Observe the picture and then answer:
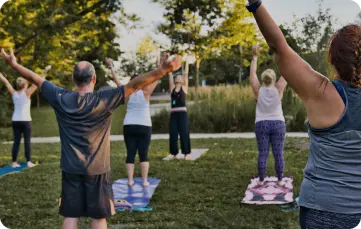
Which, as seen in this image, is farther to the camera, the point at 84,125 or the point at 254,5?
the point at 84,125

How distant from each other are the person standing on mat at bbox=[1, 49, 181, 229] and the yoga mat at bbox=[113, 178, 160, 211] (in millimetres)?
2097

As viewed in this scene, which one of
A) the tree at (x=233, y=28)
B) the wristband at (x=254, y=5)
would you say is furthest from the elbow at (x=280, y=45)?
the tree at (x=233, y=28)

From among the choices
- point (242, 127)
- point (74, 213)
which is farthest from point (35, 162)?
point (242, 127)

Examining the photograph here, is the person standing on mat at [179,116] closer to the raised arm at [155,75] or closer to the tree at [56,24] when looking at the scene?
the tree at [56,24]

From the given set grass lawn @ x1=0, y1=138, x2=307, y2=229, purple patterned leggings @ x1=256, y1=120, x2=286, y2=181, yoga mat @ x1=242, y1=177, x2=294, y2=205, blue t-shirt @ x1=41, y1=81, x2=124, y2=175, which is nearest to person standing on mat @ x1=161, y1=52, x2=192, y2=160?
grass lawn @ x1=0, y1=138, x2=307, y2=229

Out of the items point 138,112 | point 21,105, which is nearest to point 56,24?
point 21,105

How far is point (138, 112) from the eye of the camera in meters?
6.43

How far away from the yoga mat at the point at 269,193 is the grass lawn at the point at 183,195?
12 centimetres

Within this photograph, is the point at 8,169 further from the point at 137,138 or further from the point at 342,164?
the point at 342,164

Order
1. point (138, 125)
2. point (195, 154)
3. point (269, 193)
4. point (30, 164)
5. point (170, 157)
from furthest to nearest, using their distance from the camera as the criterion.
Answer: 1. point (195, 154)
2. point (170, 157)
3. point (30, 164)
4. point (138, 125)
5. point (269, 193)

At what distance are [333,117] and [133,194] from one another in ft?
15.5

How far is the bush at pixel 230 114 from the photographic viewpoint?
14.6 meters

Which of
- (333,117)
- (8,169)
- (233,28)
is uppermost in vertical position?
(233,28)

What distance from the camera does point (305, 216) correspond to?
6.87 ft
